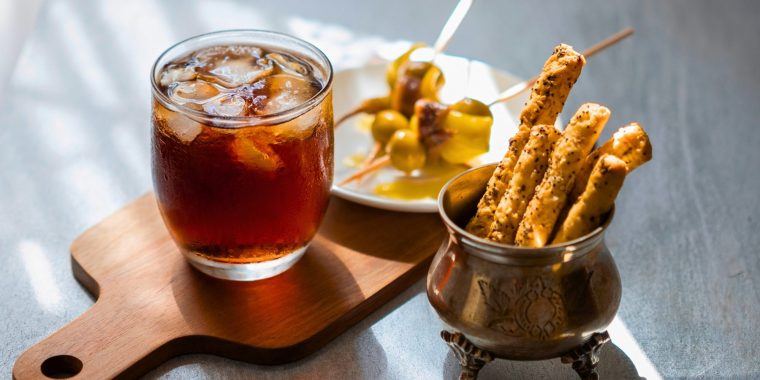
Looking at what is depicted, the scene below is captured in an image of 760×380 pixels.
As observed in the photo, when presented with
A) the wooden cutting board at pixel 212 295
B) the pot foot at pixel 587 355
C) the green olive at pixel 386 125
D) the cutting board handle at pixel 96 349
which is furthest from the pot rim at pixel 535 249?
the green olive at pixel 386 125

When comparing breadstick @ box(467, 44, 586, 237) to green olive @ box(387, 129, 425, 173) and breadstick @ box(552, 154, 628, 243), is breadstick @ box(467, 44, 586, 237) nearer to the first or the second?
breadstick @ box(552, 154, 628, 243)

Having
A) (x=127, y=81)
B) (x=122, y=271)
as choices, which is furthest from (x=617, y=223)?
(x=127, y=81)

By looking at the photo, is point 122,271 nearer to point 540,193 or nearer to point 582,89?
point 540,193

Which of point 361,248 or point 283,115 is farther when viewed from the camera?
point 361,248

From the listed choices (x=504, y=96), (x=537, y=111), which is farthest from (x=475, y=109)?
(x=537, y=111)

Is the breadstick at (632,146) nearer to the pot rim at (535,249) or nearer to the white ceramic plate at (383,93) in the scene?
the pot rim at (535,249)

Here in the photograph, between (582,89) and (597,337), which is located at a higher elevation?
(597,337)

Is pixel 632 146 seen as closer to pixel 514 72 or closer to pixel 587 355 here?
pixel 587 355
